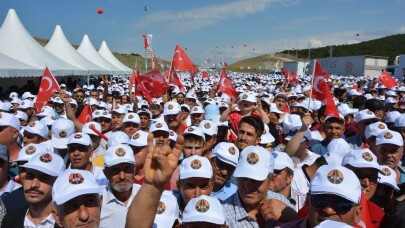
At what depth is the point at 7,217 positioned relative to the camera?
3.07 meters

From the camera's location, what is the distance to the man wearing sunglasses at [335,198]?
2.41m

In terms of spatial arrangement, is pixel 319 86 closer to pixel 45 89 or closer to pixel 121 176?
pixel 121 176

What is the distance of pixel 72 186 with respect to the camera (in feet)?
8.57

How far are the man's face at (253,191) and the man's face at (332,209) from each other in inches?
24.5

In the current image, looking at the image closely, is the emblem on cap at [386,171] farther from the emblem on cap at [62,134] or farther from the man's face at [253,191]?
the emblem on cap at [62,134]

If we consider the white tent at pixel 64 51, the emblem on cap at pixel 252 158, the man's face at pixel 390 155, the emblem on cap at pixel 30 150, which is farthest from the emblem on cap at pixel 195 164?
the white tent at pixel 64 51

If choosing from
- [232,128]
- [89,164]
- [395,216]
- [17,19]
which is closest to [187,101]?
[232,128]

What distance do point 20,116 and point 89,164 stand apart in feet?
11.3

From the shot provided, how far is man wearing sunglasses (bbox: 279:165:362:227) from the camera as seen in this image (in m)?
2.41

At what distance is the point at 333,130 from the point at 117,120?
3.73 m

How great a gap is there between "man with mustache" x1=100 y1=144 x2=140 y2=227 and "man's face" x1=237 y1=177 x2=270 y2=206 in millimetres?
1034

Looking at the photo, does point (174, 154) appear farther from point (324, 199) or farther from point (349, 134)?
point (349, 134)

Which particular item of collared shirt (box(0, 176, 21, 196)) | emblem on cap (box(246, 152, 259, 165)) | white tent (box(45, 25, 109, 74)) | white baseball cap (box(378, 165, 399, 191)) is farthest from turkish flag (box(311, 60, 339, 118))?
white tent (box(45, 25, 109, 74))

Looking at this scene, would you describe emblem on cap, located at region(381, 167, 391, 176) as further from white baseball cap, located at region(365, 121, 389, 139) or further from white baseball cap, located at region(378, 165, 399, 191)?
white baseball cap, located at region(365, 121, 389, 139)
